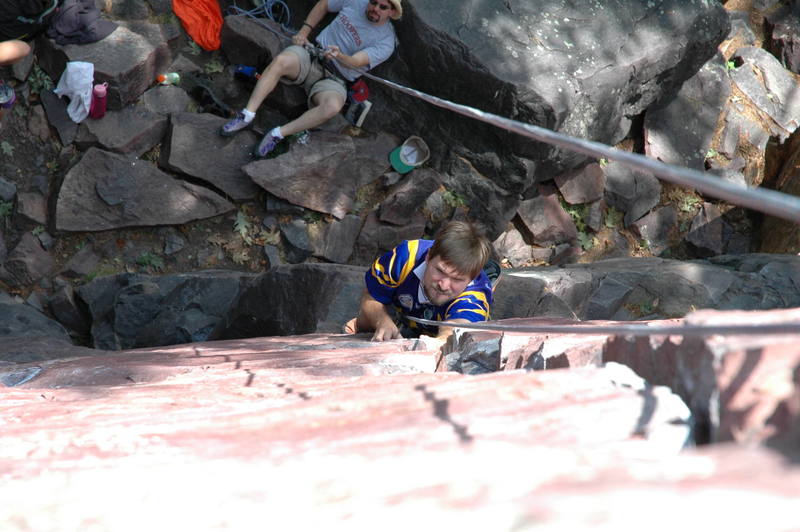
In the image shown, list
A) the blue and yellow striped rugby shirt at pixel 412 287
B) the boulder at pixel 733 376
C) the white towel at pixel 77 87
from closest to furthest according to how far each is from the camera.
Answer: the boulder at pixel 733 376 → the blue and yellow striped rugby shirt at pixel 412 287 → the white towel at pixel 77 87

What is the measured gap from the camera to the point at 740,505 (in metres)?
0.60

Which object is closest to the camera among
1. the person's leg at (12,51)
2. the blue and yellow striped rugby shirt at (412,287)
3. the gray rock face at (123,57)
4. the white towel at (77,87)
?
the blue and yellow striped rugby shirt at (412,287)

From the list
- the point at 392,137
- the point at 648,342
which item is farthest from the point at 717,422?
the point at 392,137

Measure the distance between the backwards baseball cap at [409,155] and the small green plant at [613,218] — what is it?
7.60ft

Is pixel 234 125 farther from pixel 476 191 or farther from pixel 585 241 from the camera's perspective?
pixel 585 241

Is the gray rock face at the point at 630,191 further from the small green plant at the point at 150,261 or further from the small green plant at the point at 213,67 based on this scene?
the small green plant at the point at 150,261

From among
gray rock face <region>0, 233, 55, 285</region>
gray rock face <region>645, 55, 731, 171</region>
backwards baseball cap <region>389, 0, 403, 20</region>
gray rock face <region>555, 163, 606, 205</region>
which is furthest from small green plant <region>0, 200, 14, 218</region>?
gray rock face <region>645, 55, 731, 171</region>

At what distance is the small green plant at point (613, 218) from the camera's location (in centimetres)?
744

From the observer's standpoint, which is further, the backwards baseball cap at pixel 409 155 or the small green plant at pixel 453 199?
the small green plant at pixel 453 199

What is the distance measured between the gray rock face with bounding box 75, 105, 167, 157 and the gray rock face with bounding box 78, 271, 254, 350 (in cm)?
109

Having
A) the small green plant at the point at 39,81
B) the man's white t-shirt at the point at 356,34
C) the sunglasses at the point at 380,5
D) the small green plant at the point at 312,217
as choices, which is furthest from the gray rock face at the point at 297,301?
the small green plant at the point at 39,81

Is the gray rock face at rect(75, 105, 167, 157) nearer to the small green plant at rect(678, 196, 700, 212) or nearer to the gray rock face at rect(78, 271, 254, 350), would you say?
the gray rock face at rect(78, 271, 254, 350)

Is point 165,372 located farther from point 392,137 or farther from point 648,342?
point 392,137

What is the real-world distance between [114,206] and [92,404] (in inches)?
167
